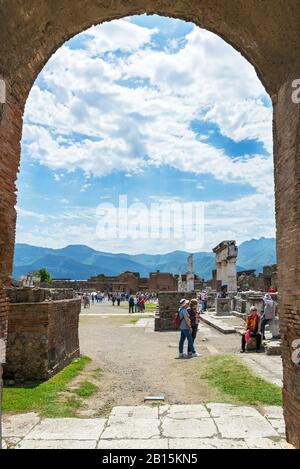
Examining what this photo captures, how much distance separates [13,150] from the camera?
5082mm

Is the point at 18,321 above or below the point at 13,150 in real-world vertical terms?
below

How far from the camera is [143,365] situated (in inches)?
407

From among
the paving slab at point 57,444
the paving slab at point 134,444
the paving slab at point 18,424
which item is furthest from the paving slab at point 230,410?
the paving slab at point 18,424

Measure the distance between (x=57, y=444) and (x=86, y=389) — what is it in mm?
2847

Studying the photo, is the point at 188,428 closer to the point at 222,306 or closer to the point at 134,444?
the point at 134,444

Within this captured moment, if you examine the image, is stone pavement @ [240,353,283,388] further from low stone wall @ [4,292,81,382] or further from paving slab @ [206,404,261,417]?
low stone wall @ [4,292,81,382]

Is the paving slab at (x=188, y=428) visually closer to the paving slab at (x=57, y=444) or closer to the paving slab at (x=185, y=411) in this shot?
the paving slab at (x=185, y=411)

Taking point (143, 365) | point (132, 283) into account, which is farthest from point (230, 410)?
point (132, 283)

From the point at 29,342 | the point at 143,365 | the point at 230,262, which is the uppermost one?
the point at 230,262

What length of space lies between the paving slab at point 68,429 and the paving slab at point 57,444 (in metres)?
0.09

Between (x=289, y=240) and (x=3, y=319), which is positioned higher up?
(x=289, y=240)
